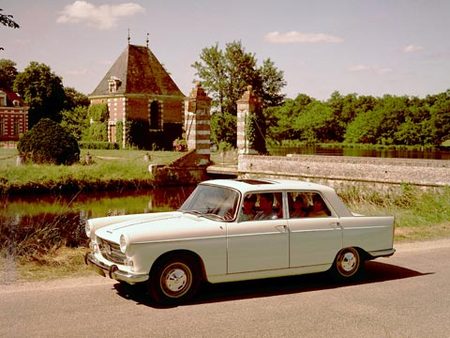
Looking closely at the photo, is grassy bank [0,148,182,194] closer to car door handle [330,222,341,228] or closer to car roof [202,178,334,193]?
car roof [202,178,334,193]

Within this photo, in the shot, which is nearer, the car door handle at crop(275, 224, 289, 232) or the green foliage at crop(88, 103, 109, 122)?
the car door handle at crop(275, 224, 289, 232)

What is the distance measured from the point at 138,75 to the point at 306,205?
151 ft

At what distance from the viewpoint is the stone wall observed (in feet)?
74.6

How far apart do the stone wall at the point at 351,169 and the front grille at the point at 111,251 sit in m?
18.4

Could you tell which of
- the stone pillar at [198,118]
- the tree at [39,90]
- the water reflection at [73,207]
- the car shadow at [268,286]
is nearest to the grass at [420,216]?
the car shadow at [268,286]

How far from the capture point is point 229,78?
53.4 meters

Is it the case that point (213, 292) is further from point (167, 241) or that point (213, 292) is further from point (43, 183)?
point (43, 183)

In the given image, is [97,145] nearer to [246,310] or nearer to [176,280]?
[176,280]

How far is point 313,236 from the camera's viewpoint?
745 cm

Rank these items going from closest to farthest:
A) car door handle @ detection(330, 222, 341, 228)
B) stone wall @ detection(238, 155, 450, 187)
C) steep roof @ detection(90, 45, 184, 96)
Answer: car door handle @ detection(330, 222, 341, 228) < stone wall @ detection(238, 155, 450, 187) < steep roof @ detection(90, 45, 184, 96)

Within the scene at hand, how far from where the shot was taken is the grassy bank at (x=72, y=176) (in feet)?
88.4

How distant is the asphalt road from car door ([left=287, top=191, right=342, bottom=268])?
41 centimetres

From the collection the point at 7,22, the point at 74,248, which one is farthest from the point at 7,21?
the point at 74,248

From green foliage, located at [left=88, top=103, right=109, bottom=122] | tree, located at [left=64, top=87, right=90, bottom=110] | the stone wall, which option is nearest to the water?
the stone wall
